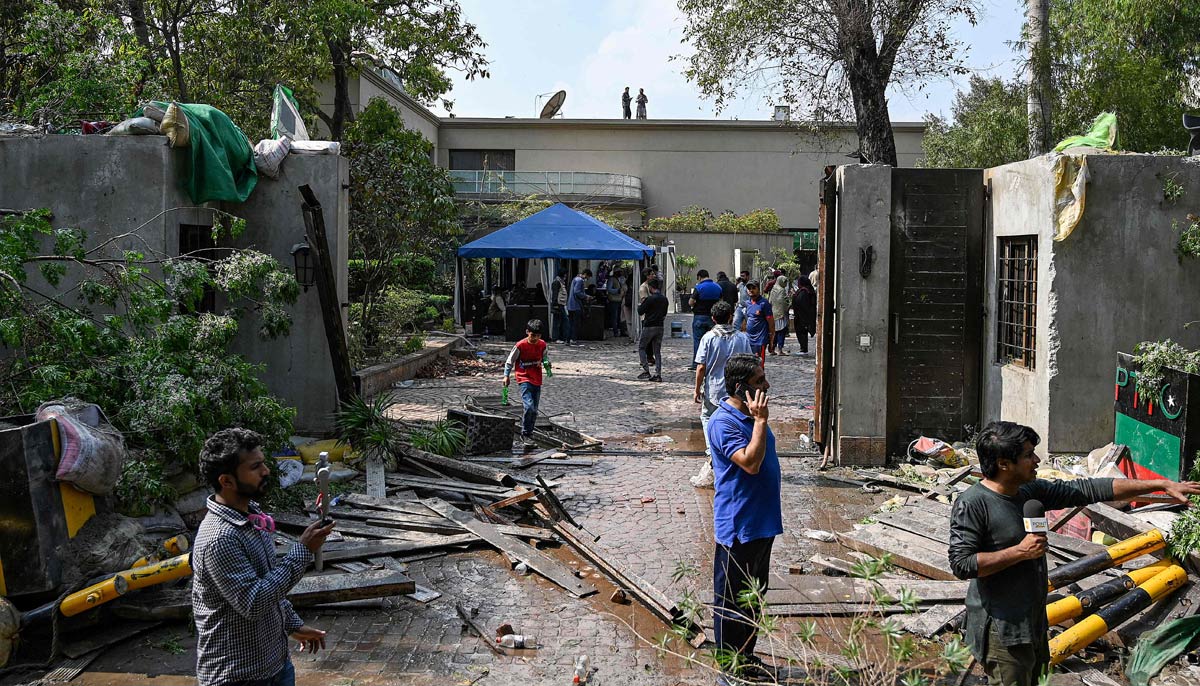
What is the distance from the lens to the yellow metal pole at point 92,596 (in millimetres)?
5836

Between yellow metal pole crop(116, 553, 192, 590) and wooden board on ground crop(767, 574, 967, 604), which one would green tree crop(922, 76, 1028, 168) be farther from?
yellow metal pole crop(116, 553, 192, 590)

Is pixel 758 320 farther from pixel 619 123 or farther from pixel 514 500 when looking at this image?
pixel 619 123

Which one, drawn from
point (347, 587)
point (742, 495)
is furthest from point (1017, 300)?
point (347, 587)

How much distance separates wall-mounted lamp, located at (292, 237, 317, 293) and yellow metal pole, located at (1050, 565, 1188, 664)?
8.47m

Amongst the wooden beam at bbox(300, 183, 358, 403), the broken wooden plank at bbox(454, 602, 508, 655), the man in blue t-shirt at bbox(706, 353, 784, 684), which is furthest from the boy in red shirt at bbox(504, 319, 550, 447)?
the man in blue t-shirt at bbox(706, 353, 784, 684)

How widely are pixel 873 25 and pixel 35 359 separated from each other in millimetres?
15373

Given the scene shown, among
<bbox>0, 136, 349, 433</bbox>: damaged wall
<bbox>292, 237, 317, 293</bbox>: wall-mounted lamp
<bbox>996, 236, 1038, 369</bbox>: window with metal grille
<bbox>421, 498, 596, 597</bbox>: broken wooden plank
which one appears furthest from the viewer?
<bbox>292, 237, 317, 293</bbox>: wall-mounted lamp

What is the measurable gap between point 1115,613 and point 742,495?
2376 mm

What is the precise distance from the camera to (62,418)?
20.5 ft

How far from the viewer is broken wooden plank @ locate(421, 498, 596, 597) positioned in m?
7.11

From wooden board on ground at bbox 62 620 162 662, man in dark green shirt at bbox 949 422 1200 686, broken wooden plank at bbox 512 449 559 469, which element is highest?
man in dark green shirt at bbox 949 422 1200 686

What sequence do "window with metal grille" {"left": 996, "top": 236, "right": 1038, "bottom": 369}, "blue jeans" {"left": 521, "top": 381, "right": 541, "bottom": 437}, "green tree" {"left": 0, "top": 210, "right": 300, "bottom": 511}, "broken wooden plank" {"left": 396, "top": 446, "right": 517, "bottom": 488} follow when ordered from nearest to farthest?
"green tree" {"left": 0, "top": 210, "right": 300, "bottom": 511} → "broken wooden plank" {"left": 396, "top": 446, "right": 517, "bottom": 488} → "window with metal grille" {"left": 996, "top": 236, "right": 1038, "bottom": 369} → "blue jeans" {"left": 521, "top": 381, "right": 541, "bottom": 437}

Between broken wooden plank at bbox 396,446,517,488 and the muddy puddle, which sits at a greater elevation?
broken wooden plank at bbox 396,446,517,488

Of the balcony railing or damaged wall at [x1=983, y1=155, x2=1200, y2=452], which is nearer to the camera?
damaged wall at [x1=983, y1=155, x2=1200, y2=452]
